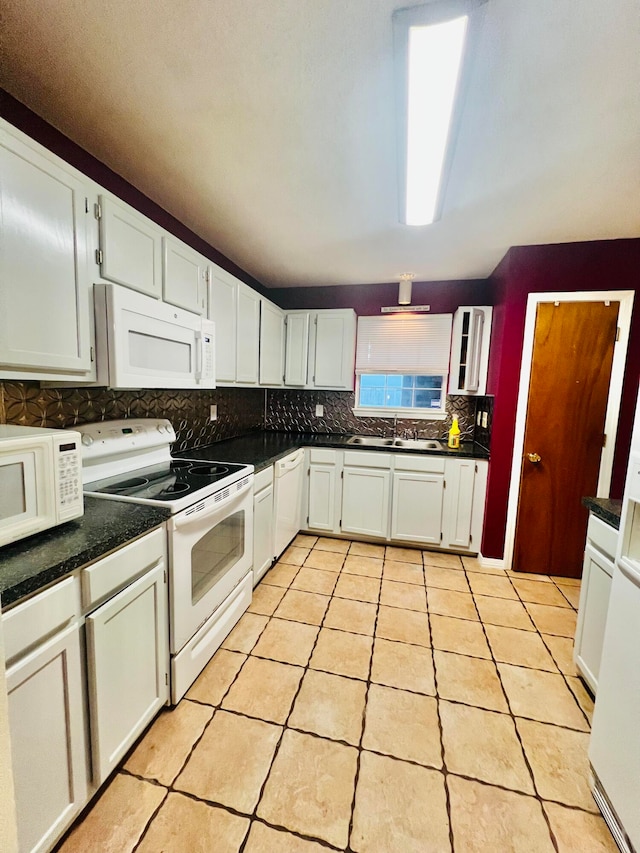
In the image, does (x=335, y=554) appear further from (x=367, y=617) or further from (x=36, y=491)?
→ (x=36, y=491)

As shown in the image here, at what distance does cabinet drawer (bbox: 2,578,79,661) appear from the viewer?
0.80m

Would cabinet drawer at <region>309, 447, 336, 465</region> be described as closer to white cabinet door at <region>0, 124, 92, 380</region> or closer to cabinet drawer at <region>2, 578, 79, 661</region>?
white cabinet door at <region>0, 124, 92, 380</region>

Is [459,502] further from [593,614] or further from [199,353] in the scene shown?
[199,353]

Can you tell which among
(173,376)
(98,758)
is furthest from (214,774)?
(173,376)

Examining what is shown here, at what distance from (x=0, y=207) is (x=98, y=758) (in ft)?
5.84

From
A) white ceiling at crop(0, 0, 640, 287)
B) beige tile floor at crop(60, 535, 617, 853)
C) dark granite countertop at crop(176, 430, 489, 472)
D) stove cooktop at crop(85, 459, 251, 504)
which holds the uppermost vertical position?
white ceiling at crop(0, 0, 640, 287)

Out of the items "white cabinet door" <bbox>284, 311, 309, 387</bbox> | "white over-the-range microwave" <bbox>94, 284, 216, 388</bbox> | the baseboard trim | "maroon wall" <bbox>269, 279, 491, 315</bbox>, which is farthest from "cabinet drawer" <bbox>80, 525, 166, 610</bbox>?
"maroon wall" <bbox>269, 279, 491, 315</bbox>

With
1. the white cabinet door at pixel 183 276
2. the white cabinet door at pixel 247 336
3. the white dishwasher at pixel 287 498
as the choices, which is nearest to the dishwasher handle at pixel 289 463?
the white dishwasher at pixel 287 498

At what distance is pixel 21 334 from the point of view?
1.13 m

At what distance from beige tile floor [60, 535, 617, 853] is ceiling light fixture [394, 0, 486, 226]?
2325 millimetres

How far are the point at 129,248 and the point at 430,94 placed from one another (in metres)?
1.34

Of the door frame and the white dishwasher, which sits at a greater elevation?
the door frame

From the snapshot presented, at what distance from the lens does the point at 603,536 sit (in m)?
1.47

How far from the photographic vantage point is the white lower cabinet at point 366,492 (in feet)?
9.61
